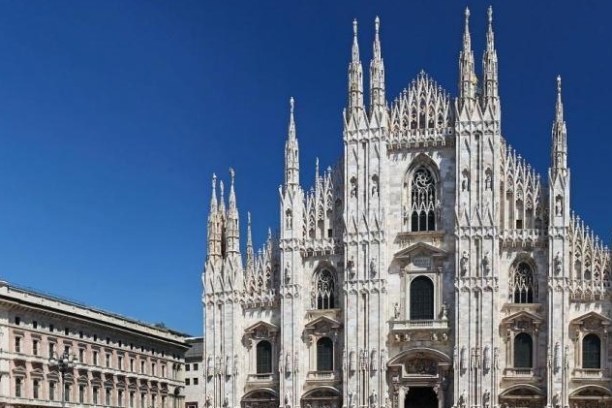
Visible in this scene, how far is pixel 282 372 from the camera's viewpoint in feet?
193

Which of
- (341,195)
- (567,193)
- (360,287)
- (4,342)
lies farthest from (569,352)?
(4,342)

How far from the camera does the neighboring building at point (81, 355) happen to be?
65.1m

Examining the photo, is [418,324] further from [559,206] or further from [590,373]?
[559,206]

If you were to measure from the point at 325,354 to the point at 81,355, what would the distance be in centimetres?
2272

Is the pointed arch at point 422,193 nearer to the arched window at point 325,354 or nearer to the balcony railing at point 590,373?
the arched window at point 325,354

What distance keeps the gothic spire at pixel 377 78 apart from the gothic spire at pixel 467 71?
487cm

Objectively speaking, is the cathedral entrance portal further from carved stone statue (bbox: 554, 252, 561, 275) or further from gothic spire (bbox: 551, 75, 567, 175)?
gothic spire (bbox: 551, 75, 567, 175)

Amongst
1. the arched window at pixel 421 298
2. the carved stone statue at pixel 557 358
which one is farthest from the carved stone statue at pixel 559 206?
the arched window at pixel 421 298

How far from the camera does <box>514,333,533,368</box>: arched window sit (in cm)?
5506

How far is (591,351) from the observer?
54031 mm

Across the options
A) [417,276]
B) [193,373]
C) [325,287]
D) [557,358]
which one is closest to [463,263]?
[417,276]

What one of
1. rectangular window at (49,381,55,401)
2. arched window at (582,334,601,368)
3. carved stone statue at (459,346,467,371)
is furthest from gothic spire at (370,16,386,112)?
rectangular window at (49,381,55,401)

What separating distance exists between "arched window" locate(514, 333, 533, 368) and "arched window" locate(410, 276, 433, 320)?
17.4 feet

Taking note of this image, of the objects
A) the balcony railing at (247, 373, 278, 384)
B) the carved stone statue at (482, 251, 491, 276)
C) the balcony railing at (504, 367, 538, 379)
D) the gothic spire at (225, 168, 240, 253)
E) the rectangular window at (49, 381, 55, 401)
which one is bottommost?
the rectangular window at (49, 381, 55, 401)
